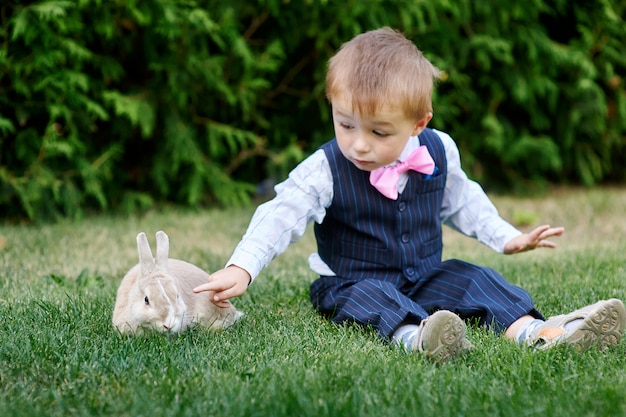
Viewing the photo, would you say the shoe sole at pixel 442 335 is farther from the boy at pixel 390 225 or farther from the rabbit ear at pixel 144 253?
the rabbit ear at pixel 144 253

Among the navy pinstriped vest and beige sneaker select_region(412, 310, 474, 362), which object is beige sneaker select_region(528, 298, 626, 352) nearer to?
beige sneaker select_region(412, 310, 474, 362)

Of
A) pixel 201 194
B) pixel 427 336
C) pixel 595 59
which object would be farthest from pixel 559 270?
pixel 595 59

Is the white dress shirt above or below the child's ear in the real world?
below

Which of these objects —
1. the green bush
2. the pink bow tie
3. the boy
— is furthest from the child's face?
the green bush

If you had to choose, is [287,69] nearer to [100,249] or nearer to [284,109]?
[284,109]

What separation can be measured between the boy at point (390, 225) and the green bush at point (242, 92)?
8.79 feet

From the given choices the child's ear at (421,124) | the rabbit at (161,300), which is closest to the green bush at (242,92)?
the rabbit at (161,300)

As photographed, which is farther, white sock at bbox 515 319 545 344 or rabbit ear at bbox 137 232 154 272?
white sock at bbox 515 319 545 344

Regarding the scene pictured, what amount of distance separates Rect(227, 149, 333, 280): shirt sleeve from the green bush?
2616 mm

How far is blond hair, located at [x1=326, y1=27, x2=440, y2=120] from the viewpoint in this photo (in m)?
2.87

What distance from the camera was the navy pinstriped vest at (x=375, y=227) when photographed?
316cm

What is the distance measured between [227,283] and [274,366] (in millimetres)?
421

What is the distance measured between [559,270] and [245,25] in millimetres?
3410

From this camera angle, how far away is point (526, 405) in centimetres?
217
